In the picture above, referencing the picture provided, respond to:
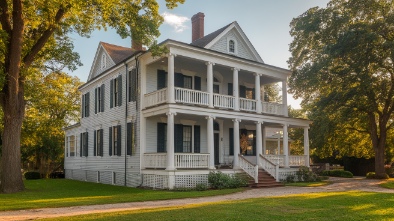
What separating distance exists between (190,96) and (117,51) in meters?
10.5

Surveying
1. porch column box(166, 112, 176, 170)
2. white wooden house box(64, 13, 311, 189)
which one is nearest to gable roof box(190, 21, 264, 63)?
white wooden house box(64, 13, 311, 189)

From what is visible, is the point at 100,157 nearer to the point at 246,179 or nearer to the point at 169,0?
the point at 246,179

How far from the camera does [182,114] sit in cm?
2156

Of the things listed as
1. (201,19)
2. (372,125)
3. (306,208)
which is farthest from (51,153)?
(306,208)

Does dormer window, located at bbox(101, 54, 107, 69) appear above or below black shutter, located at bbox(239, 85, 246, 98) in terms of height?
above

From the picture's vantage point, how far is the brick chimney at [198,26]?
27.5 meters

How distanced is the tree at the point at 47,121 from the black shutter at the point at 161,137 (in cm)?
906

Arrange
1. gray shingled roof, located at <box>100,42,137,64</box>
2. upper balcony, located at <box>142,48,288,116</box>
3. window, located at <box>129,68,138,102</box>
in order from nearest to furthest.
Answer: upper balcony, located at <box>142,48,288,116</box>, window, located at <box>129,68,138,102</box>, gray shingled roof, located at <box>100,42,137,64</box>

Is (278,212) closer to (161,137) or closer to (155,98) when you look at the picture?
(155,98)

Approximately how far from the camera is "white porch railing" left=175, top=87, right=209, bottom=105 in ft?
66.6

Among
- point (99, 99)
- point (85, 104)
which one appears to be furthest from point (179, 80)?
point (85, 104)

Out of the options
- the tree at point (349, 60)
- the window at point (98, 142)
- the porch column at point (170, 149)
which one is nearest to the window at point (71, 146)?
the window at point (98, 142)

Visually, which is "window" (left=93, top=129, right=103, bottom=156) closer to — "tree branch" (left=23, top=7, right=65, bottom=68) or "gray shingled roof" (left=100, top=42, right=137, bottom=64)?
"gray shingled roof" (left=100, top=42, right=137, bottom=64)

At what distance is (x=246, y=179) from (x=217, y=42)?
8450 millimetres
